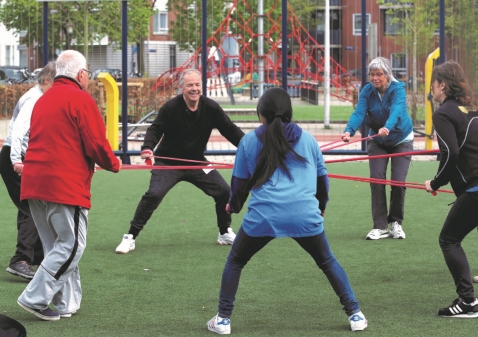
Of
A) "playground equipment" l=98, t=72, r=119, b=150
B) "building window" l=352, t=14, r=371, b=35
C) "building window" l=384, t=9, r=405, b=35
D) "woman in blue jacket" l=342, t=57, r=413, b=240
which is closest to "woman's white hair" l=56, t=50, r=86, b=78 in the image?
"woman in blue jacket" l=342, t=57, r=413, b=240

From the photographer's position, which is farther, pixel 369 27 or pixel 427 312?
pixel 369 27

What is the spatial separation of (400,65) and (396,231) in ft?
24.6

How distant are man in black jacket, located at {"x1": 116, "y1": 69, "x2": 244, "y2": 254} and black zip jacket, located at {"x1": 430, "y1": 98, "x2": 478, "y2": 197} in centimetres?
268

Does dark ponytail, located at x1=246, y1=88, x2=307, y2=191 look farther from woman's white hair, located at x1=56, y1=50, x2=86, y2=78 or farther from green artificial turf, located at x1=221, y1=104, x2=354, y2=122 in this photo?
green artificial turf, located at x1=221, y1=104, x2=354, y2=122

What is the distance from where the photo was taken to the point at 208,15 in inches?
593

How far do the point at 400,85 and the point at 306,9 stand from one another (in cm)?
731

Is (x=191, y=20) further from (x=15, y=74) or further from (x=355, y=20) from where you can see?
(x=15, y=74)

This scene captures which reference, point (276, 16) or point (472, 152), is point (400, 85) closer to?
point (472, 152)

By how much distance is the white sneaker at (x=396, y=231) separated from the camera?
8.75 m

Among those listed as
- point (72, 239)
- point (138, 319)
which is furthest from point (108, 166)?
point (138, 319)

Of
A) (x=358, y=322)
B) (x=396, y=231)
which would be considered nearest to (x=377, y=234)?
(x=396, y=231)

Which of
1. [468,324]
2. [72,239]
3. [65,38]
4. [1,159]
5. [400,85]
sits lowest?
[468,324]

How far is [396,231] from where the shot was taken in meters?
8.76

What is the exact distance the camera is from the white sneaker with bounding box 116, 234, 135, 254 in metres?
8.12
